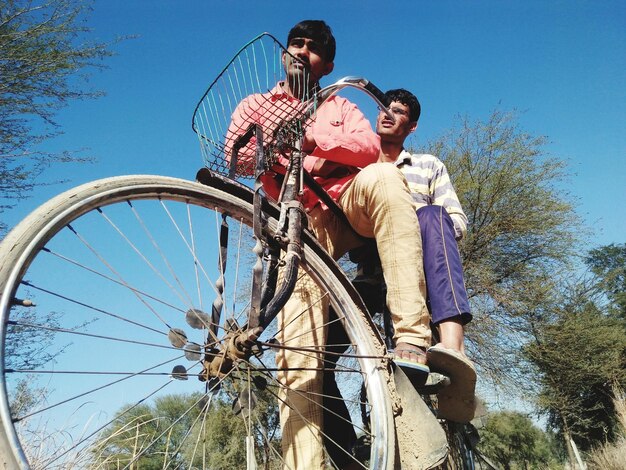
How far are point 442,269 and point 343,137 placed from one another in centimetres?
78

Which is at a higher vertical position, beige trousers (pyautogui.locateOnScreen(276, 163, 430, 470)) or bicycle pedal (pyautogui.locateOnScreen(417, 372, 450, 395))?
beige trousers (pyautogui.locateOnScreen(276, 163, 430, 470))

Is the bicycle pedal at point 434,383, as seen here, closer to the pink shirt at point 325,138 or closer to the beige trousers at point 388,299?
the beige trousers at point 388,299

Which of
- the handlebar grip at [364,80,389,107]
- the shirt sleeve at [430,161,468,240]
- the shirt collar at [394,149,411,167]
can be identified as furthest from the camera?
the shirt collar at [394,149,411,167]

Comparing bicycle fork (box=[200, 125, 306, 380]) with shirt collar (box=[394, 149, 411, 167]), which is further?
shirt collar (box=[394, 149, 411, 167])

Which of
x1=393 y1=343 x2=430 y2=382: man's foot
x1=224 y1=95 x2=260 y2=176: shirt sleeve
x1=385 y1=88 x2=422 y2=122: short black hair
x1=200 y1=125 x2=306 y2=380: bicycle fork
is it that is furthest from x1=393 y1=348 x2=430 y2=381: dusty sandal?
x1=385 y1=88 x2=422 y2=122: short black hair

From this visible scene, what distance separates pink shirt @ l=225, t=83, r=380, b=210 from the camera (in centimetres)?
231

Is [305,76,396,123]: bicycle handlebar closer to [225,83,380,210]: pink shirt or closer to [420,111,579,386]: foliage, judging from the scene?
[225,83,380,210]: pink shirt

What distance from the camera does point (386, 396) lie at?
1.96m

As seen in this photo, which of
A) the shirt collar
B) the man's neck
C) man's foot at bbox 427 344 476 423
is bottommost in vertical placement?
man's foot at bbox 427 344 476 423

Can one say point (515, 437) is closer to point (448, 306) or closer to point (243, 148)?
point (448, 306)

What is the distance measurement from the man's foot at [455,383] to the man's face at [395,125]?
190 cm

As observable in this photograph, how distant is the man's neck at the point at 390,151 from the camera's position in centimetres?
350

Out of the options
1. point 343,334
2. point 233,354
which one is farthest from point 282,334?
point 233,354

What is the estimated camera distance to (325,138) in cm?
233
